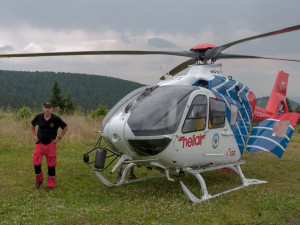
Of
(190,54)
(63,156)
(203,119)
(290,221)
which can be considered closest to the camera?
(290,221)

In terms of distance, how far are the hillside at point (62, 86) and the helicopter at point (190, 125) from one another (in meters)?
77.2

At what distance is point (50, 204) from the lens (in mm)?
5836

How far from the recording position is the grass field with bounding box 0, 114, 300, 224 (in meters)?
5.08

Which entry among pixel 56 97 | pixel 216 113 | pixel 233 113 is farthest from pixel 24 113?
pixel 56 97

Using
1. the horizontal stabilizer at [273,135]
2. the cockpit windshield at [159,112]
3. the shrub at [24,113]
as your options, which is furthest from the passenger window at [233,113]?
the shrub at [24,113]

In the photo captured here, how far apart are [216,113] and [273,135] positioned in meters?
1.93

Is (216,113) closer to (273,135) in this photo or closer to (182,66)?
(273,135)

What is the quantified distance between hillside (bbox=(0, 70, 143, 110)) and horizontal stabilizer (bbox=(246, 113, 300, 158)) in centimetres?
7743

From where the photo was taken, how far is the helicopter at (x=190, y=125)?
224 inches

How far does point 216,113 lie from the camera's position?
264 inches

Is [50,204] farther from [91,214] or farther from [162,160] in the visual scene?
[162,160]

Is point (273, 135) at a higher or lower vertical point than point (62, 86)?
higher

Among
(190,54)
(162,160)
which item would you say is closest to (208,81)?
(190,54)

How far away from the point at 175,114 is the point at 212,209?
182 cm
